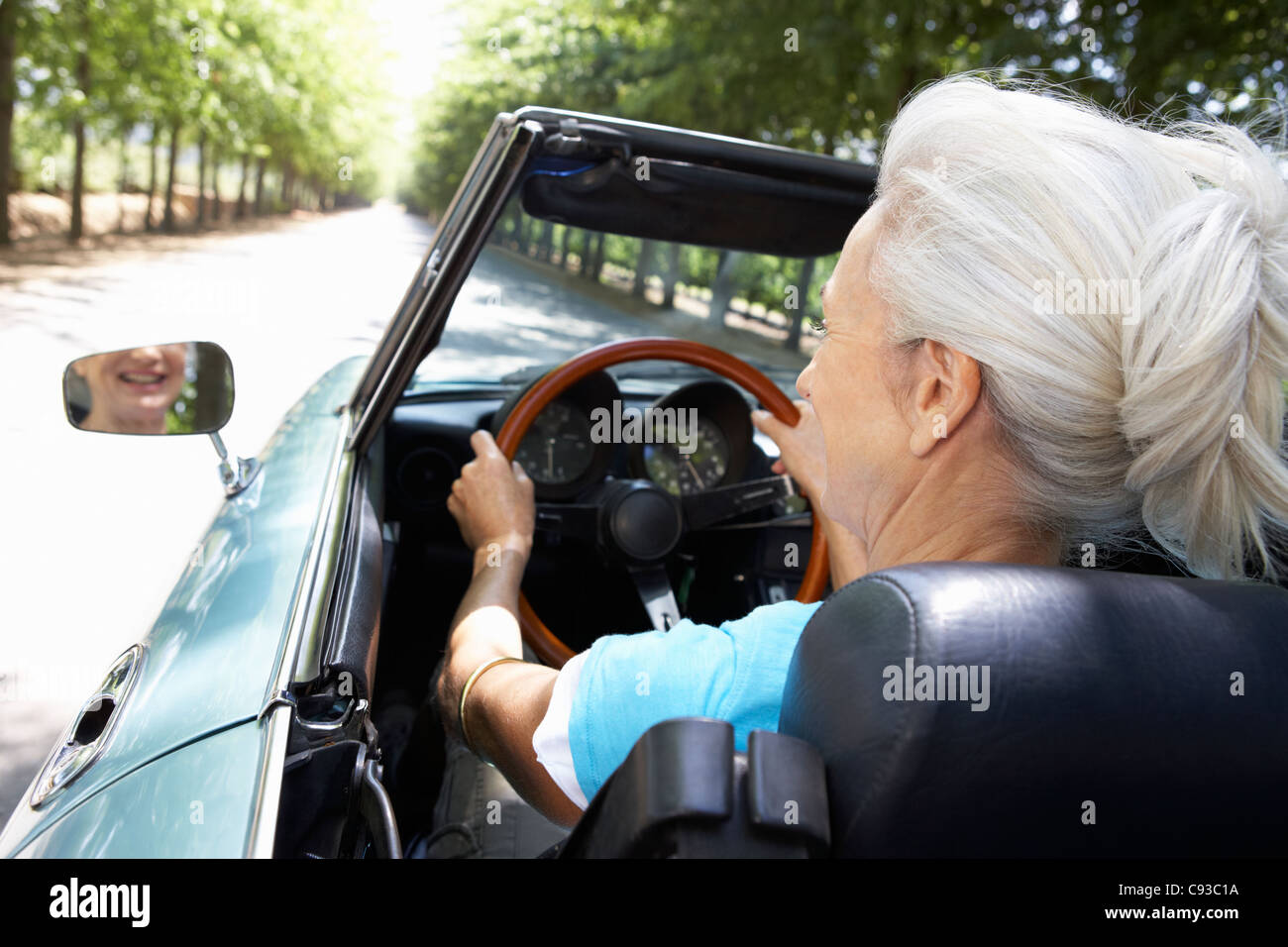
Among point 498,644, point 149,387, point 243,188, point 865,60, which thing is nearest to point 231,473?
point 149,387

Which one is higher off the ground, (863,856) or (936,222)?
(936,222)

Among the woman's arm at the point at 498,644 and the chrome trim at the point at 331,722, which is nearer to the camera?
the chrome trim at the point at 331,722

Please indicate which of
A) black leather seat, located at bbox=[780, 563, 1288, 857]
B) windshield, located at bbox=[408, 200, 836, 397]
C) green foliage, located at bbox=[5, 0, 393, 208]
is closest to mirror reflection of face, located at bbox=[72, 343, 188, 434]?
windshield, located at bbox=[408, 200, 836, 397]

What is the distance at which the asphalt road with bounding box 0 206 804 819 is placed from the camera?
302 centimetres

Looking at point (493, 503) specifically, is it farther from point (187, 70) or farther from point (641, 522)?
point (187, 70)

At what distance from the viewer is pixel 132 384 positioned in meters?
2.25

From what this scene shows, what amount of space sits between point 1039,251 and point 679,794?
2.64 feet

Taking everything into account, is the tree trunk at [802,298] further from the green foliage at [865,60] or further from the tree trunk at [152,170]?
the tree trunk at [152,170]

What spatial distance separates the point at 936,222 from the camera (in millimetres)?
1345

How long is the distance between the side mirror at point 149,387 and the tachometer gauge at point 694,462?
1168 mm

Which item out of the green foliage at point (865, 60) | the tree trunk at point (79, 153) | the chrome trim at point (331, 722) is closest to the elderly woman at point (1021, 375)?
the chrome trim at point (331, 722)

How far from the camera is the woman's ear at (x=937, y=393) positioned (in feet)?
4.42
